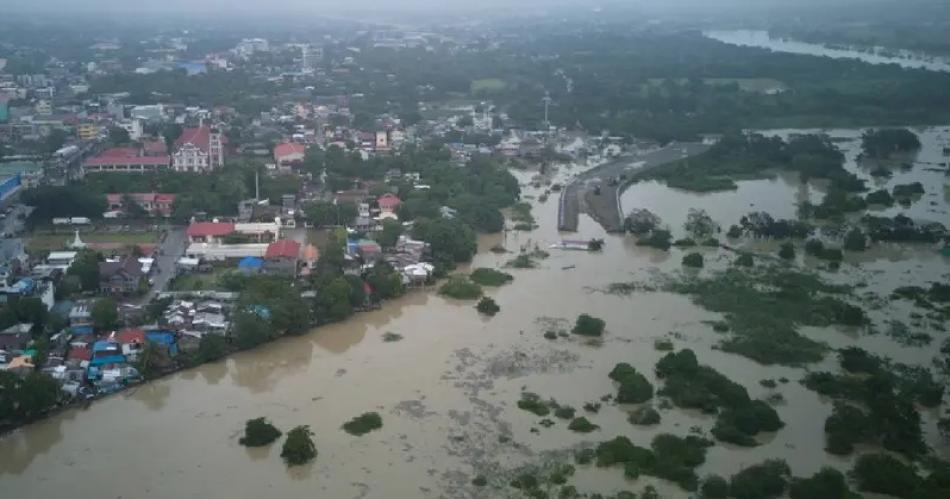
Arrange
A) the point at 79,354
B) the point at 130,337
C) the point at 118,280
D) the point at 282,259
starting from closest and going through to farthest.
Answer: the point at 79,354 < the point at 130,337 < the point at 118,280 < the point at 282,259

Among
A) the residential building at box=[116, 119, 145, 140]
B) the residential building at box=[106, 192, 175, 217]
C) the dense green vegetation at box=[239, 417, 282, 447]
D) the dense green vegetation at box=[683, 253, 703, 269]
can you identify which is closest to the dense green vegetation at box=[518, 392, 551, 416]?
the dense green vegetation at box=[239, 417, 282, 447]

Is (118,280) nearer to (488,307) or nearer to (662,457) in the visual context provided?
(488,307)

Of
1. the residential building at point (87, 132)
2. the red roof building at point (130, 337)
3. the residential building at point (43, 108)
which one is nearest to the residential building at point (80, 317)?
the red roof building at point (130, 337)

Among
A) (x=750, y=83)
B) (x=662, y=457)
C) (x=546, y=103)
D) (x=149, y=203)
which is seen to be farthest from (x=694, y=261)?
(x=750, y=83)

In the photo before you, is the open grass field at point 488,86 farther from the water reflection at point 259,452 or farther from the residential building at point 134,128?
the water reflection at point 259,452

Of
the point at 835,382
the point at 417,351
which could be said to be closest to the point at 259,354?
the point at 417,351

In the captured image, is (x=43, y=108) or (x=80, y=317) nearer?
(x=80, y=317)

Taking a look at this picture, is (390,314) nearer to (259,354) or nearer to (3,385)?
(259,354)

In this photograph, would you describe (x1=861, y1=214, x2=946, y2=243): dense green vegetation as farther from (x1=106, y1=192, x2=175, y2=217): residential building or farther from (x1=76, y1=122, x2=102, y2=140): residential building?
(x1=76, y1=122, x2=102, y2=140): residential building
